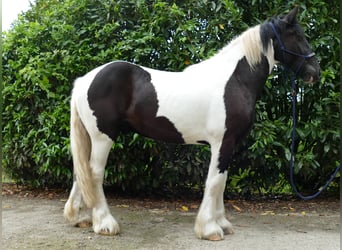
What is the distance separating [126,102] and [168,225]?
138 centimetres

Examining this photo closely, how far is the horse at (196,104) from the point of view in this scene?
3.29m

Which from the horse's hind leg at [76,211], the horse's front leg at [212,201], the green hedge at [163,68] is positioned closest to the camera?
the horse's front leg at [212,201]

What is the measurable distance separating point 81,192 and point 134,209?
1141 mm

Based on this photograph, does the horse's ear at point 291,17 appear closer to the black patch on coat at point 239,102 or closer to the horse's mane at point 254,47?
the horse's mane at point 254,47

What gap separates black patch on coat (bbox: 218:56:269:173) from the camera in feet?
10.7

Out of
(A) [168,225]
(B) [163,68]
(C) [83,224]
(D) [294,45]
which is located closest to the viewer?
→ (D) [294,45]

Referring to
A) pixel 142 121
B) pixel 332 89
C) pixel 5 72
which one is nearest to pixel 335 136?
pixel 332 89

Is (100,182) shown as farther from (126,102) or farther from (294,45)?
(294,45)

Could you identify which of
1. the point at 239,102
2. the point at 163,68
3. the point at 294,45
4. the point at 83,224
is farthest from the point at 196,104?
the point at 83,224

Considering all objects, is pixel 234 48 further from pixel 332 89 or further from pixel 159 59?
pixel 332 89

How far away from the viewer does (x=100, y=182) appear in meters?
3.45

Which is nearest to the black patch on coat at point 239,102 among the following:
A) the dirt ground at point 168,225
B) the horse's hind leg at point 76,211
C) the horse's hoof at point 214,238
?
the horse's hoof at point 214,238

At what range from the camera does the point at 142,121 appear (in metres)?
3.46

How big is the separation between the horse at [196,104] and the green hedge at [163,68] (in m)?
1.01
